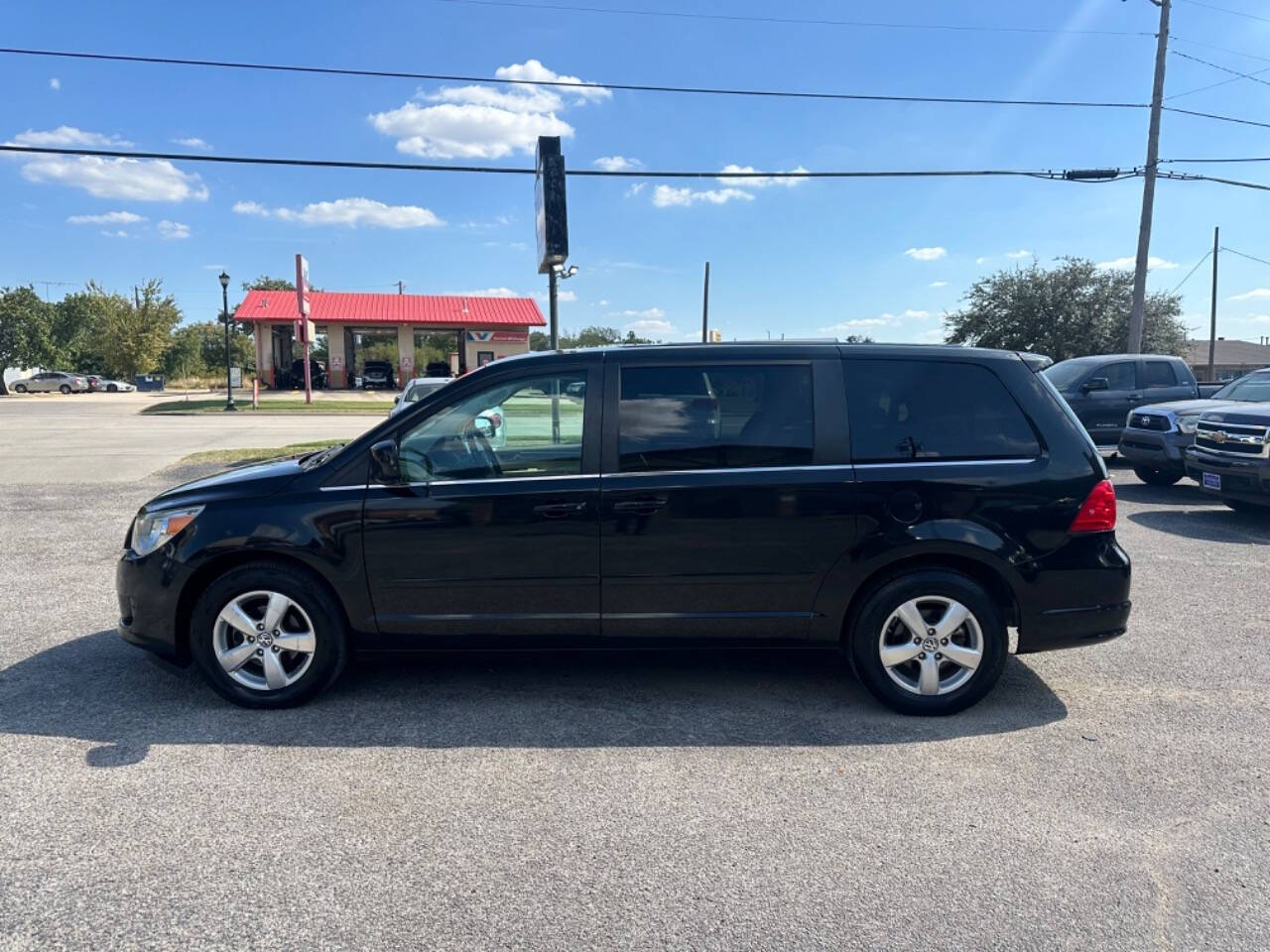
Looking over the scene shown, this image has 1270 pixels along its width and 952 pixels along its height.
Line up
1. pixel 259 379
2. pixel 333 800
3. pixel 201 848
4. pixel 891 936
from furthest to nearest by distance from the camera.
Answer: pixel 259 379, pixel 333 800, pixel 201 848, pixel 891 936

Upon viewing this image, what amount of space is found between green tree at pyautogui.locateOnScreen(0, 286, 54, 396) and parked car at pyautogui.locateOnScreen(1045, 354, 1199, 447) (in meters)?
63.8

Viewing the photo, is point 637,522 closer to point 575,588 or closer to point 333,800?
point 575,588

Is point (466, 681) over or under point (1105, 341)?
under

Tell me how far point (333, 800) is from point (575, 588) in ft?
4.56

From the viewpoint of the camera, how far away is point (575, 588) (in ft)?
13.4

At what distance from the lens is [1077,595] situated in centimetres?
413

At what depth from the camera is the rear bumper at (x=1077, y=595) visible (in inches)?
162

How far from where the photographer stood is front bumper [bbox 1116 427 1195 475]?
423 inches

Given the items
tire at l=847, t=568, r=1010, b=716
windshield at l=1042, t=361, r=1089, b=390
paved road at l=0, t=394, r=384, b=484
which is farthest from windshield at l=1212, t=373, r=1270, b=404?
paved road at l=0, t=394, r=384, b=484

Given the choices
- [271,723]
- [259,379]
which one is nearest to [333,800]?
[271,723]

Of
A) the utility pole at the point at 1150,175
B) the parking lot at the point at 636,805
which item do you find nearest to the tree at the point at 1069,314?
the utility pole at the point at 1150,175

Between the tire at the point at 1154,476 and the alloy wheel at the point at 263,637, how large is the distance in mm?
11382

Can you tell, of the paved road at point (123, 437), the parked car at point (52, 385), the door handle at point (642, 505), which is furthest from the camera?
the parked car at point (52, 385)

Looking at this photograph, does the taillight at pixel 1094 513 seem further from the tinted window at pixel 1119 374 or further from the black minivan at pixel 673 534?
the tinted window at pixel 1119 374
